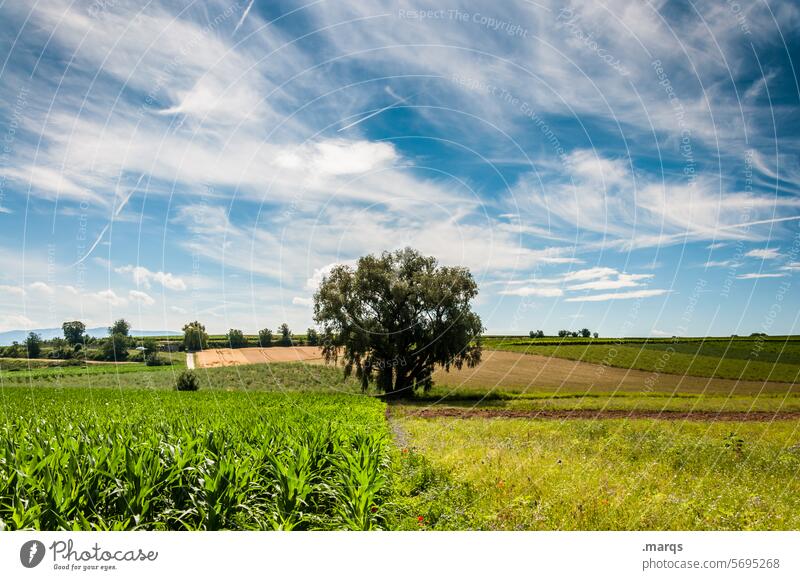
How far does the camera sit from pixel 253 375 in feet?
175

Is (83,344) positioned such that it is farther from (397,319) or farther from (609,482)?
(397,319)

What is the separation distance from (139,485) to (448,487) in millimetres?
5240

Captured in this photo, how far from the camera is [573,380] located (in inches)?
1969

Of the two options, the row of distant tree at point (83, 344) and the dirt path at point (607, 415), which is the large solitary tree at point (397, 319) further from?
the row of distant tree at point (83, 344)

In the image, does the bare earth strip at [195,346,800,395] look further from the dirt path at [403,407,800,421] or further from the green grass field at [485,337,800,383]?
the dirt path at [403,407,800,421]

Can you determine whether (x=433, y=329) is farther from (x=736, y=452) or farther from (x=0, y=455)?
(x=0, y=455)

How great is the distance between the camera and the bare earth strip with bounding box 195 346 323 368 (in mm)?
46125

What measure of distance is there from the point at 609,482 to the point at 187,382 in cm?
3805

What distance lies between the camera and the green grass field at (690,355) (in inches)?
1871

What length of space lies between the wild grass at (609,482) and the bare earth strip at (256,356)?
2951cm

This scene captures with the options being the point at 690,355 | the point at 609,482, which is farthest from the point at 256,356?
the point at 690,355
